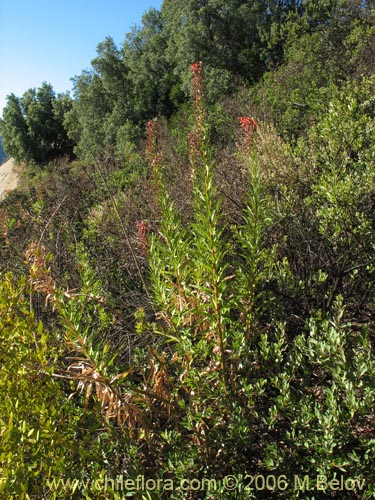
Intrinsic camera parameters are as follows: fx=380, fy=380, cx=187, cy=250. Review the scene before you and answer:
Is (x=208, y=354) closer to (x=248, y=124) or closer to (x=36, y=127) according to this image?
(x=248, y=124)

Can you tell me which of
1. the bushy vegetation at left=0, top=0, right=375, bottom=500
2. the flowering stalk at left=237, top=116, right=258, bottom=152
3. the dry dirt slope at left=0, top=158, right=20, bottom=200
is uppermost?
the dry dirt slope at left=0, top=158, right=20, bottom=200

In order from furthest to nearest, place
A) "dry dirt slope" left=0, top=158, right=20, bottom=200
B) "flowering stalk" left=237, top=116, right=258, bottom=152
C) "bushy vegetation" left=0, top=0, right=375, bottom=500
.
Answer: "dry dirt slope" left=0, top=158, right=20, bottom=200
"flowering stalk" left=237, top=116, right=258, bottom=152
"bushy vegetation" left=0, top=0, right=375, bottom=500

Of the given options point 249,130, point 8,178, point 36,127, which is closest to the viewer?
point 249,130

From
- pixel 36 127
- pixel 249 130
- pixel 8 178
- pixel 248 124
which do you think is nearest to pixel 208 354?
pixel 249 130

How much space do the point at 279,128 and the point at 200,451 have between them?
8.31m

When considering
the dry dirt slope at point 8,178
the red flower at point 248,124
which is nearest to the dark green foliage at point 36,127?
the dry dirt slope at point 8,178

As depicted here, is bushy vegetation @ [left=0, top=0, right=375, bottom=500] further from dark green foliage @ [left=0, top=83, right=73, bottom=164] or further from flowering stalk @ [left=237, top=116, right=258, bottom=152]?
dark green foliage @ [left=0, top=83, right=73, bottom=164]

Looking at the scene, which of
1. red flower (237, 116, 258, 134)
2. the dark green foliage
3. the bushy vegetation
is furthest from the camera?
the dark green foliage

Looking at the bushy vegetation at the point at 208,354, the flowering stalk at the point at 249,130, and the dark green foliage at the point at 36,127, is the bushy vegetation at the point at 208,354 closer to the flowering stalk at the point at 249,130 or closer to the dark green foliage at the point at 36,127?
the flowering stalk at the point at 249,130

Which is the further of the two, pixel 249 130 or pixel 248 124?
pixel 248 124

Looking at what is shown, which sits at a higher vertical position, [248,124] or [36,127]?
[36,127]

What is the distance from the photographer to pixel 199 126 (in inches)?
64.5

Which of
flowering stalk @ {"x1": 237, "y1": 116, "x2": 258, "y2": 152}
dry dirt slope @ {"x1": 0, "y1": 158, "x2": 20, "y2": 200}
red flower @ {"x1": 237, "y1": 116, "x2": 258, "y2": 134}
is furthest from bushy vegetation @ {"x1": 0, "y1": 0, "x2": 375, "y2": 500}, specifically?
dry dirt slope @ {"x1": 0, "y1": 158, "x2": 20, "y2": 200}

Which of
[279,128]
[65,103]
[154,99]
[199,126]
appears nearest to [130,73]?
[154,99]
